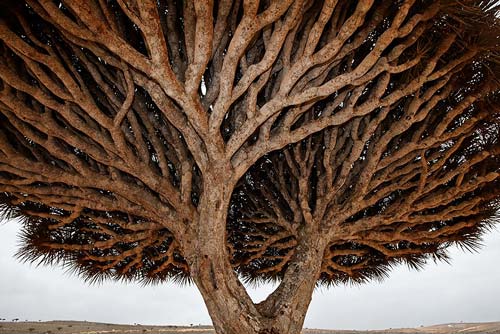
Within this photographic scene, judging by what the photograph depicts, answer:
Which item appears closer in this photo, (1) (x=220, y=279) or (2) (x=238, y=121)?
(1) (x=220, y=279)

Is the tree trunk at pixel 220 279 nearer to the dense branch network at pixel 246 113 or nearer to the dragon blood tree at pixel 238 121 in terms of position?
the dragon blood tree at pixel 238 121

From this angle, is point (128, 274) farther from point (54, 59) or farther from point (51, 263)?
point (54, 59)

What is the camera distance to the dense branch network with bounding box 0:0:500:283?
128 inches

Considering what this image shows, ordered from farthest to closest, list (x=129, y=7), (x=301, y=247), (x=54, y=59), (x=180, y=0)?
1. (x=301, y=247)
2. (x=180, y=0)
3. (x=54, y=59)
4. (x=129, y=7)

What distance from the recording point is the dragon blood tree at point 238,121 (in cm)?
327

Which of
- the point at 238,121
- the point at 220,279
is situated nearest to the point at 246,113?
the point at 238,121

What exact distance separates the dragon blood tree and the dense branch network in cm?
2

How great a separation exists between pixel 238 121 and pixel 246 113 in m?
0.21

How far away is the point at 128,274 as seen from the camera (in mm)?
6574

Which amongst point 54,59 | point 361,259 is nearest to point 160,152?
point 54,59

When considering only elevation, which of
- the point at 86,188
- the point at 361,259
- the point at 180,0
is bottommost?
the point at 86,188

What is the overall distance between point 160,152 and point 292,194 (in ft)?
5.70

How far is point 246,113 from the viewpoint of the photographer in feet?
12.0

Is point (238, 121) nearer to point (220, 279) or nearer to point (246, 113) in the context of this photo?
point (246, 113)
